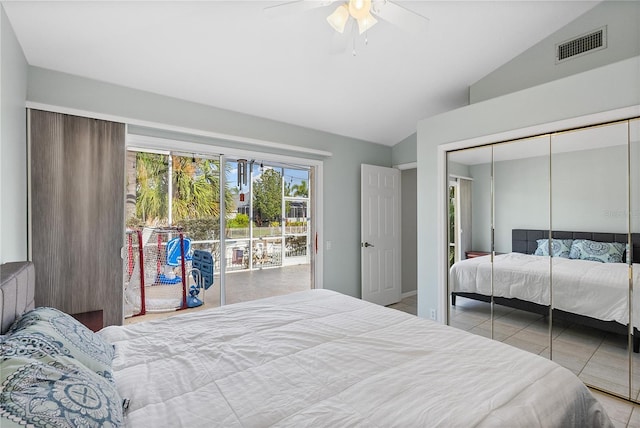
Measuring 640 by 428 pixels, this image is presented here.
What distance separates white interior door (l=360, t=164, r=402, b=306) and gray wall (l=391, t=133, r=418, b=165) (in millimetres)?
211

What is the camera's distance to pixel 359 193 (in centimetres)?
441

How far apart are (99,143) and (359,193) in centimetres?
308

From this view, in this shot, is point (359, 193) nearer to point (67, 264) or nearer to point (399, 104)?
point (399, 104)

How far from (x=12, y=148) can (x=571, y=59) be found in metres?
4.42

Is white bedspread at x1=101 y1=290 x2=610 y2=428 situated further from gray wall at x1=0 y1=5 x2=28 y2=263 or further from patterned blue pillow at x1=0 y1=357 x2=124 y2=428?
gray wall at x1=0 y1=5 x2=28 y2=263

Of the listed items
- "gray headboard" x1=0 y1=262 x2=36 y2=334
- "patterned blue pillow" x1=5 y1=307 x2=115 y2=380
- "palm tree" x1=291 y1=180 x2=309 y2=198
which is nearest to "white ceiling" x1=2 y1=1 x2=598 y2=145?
"palm tree" x1=291 y1=180 x2=309 y2=198

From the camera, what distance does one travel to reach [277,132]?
3631 mm

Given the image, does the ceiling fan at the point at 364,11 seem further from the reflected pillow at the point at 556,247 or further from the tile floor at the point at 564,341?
the tile floor at the point at 564,341

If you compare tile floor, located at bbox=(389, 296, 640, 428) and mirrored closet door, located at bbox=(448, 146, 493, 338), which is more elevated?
mirrored closet door, located at bbox=(448, 146, 493, 338)

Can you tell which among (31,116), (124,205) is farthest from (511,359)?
(31,116)

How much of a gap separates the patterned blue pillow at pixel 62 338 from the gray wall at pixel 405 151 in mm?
4265

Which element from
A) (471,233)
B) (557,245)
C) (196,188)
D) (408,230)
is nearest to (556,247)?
(557,245)

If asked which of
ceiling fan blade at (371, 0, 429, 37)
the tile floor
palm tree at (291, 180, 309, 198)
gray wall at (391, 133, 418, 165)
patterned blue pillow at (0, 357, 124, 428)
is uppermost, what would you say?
ceiling fan blade at (371, 0, 429, 37)

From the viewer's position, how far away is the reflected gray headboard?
7.02 ft
